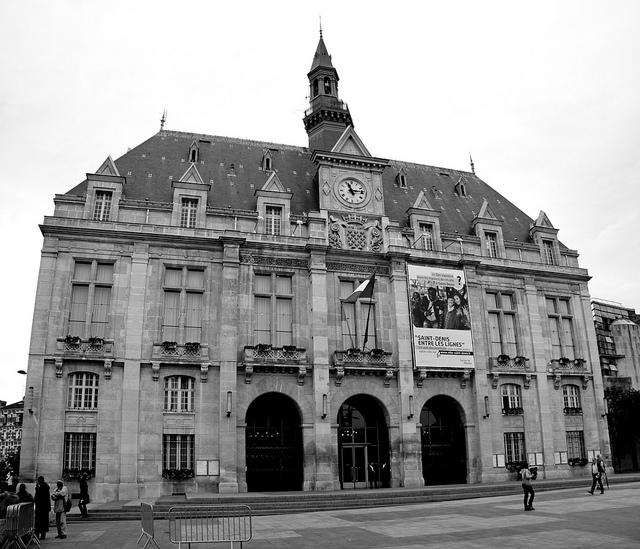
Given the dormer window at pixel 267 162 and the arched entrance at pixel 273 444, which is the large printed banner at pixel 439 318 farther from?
the dormer window at pixel 267 162

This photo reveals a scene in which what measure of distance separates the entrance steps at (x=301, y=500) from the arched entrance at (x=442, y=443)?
531 cm

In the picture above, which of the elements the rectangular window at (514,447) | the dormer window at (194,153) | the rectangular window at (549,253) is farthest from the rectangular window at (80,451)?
the rectangular window at (549,253)

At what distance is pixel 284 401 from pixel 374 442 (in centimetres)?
656

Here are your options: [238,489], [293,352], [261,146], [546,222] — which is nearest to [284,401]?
[293,352]

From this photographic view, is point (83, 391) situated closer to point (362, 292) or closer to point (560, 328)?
point (362, 292)

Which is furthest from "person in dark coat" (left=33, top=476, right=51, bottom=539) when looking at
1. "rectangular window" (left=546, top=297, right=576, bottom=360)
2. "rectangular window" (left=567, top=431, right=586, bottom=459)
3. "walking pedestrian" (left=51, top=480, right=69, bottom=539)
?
"rectangular window" (left=546, top=297, right=576, bottom=360)

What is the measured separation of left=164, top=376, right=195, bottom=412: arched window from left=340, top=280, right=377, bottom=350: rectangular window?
384 inches

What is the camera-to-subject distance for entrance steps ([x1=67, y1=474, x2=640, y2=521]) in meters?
24.9

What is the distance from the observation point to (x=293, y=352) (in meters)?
35.0

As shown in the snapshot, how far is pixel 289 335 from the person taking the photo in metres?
36.2

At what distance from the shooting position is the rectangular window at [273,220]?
38009mm

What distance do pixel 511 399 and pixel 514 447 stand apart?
123 inches

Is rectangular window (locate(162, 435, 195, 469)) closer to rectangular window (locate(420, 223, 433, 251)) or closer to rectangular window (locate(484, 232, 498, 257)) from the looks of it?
rectangular window (locate(420, 223, 433, 251))

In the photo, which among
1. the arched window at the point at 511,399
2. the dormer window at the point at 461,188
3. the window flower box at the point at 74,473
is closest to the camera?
the window flower box at the point at 74,473
